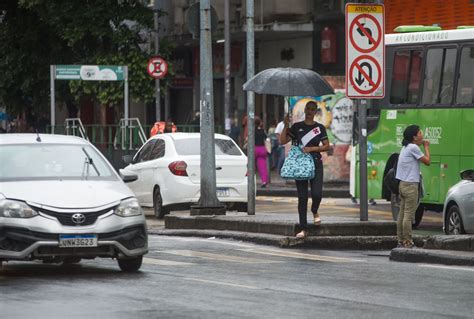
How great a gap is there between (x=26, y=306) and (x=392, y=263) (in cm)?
648

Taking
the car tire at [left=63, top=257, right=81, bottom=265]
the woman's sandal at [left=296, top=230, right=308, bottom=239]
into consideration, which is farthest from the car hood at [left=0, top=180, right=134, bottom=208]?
the woman's sandal at [left=296, top=230, right=308, bottom=239]

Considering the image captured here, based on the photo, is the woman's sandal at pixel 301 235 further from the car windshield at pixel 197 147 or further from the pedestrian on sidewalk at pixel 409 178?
the car windshield at pixel 197 147

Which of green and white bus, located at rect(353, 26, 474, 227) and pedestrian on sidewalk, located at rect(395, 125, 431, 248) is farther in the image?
green and white bus, located at rect(353, 26, 474, 227)

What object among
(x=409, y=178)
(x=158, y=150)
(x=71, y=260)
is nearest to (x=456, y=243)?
(x=409, y=178)

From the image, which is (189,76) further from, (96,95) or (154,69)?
(154,69)

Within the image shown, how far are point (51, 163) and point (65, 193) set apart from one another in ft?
3.50

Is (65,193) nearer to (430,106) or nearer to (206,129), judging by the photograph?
(206,129)

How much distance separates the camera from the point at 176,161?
27.9 meters

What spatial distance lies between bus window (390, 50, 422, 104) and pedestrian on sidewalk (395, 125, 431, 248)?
6463 mm

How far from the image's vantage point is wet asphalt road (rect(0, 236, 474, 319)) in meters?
11.9

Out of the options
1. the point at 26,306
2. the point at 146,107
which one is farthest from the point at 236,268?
the point at 146,107

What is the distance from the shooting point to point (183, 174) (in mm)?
27734

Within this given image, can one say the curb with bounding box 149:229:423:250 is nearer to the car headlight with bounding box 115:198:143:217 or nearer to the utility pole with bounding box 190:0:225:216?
the utility pole with bounding box 190:0:225:216

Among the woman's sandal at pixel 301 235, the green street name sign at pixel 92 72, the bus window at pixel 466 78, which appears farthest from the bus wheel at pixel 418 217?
the green street name sign at pixel 92 72
